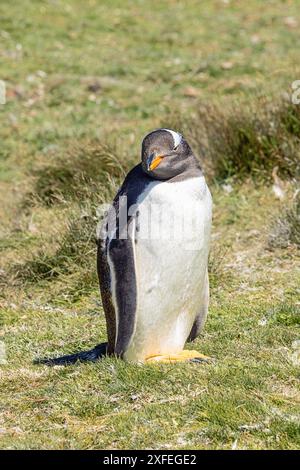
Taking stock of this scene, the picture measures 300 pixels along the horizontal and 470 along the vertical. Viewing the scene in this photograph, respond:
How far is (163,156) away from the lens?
5195 millimetres

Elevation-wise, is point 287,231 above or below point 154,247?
below

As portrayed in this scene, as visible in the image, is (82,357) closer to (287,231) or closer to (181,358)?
(181,358)

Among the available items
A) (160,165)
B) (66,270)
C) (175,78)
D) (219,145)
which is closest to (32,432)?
(160,165)

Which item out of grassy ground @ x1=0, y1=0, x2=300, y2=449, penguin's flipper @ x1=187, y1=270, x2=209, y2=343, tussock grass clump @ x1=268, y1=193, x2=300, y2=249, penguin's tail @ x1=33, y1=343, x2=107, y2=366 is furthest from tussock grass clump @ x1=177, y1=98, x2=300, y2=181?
penguin's tail @ x1=33, y1=343, x2=107, y2=366

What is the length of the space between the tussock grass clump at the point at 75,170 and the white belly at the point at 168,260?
336 centimetres

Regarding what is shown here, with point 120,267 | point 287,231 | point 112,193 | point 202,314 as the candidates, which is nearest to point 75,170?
point 112,193

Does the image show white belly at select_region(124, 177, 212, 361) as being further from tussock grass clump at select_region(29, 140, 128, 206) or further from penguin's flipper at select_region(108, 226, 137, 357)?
tussock grass clump at select_region(29, 140, 128, 206)

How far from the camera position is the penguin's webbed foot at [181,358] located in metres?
5.39

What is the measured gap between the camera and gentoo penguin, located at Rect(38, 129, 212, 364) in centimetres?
518

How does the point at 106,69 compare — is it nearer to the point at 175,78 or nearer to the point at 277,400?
the point at 175,78

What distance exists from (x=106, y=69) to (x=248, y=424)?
33.0 ft

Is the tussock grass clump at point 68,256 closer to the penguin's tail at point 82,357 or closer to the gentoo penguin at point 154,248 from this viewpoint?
the penguin's tail at point 82,357

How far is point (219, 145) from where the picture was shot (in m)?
9.38
